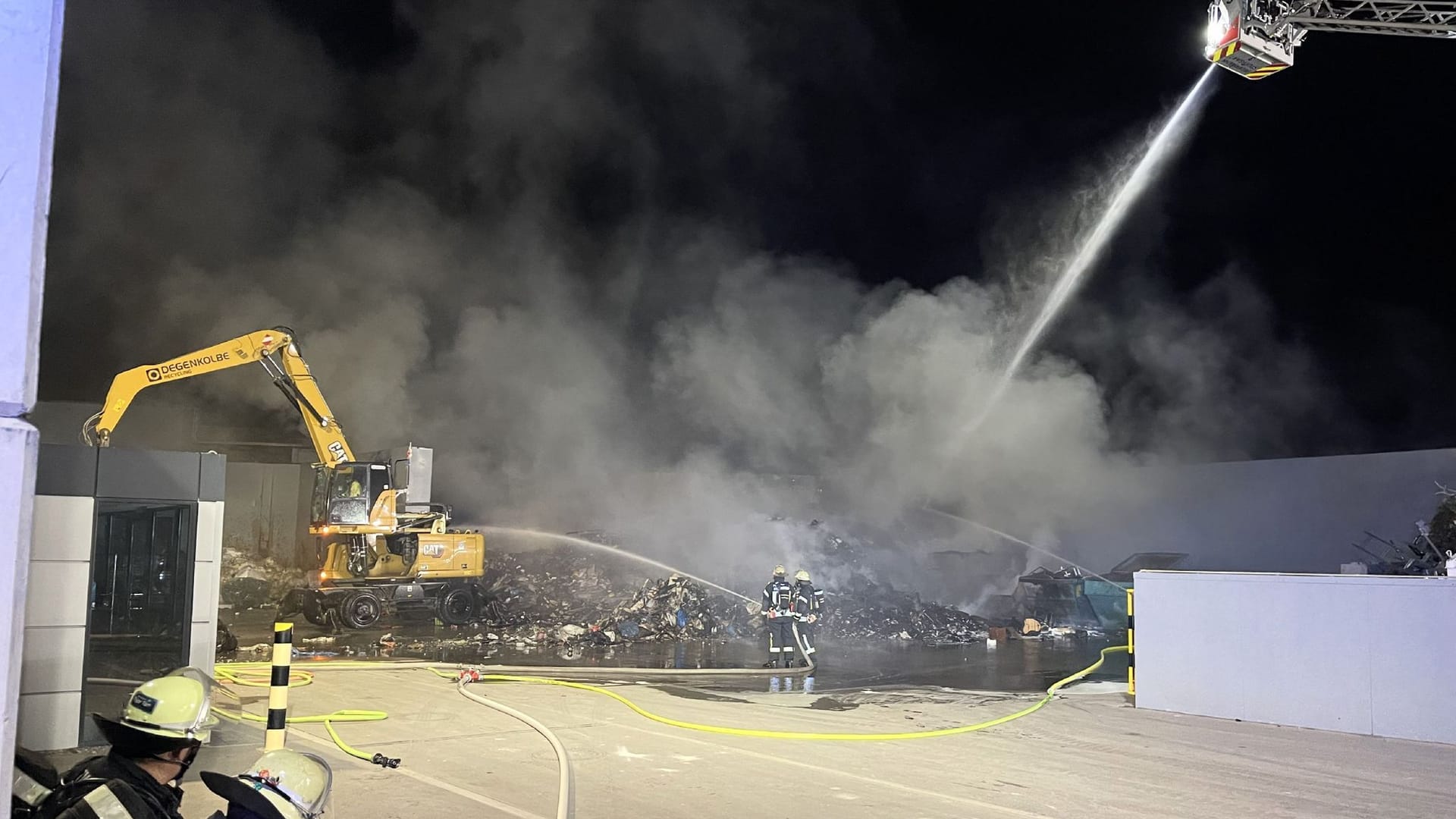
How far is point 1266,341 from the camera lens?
21.1 meters

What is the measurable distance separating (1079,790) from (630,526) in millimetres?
17030

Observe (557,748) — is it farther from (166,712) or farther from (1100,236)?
(1100,236)

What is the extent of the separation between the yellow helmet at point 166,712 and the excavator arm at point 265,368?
10.2 meters

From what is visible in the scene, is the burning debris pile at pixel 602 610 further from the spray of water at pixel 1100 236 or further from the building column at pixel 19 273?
the building column at pixel 19 273

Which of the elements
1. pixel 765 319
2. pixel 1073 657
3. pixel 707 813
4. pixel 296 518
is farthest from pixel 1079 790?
pixel 296 518

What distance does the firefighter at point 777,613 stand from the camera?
11500 mm

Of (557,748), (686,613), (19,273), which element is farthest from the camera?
(686,613)

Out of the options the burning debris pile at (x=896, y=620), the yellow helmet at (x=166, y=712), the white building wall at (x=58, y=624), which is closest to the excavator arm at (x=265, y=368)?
the white building wall at (x=58, y=624)

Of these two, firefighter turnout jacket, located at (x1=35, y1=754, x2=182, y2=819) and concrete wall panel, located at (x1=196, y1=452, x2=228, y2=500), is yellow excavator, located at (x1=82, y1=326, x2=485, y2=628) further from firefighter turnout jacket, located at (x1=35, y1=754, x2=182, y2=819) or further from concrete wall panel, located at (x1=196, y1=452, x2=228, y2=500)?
firefighter turnout jacket, located at (x1=35, y1=754, x2=182, y2=819)

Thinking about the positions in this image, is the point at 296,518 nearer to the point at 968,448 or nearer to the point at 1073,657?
the point at 968,448

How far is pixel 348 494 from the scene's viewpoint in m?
14.4

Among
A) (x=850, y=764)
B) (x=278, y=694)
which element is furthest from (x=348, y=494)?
A: (x=850, y=764)

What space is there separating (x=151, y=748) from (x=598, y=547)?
20077mm

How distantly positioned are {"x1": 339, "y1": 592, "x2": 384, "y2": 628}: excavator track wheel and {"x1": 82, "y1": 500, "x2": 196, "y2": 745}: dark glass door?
179 inches
